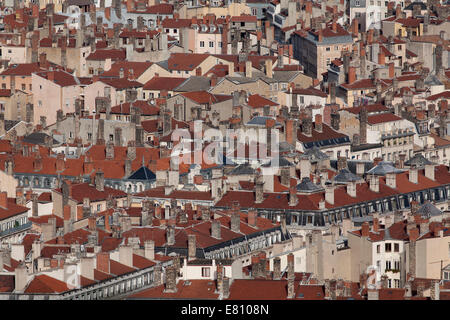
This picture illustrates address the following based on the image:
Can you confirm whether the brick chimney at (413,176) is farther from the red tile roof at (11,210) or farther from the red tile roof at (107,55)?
the red tile roof at (107,55)

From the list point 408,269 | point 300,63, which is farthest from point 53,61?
point 408,269

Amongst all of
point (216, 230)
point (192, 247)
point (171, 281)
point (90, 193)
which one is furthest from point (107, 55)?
point (171, 281)

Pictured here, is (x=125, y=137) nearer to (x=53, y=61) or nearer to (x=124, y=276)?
(x=53, y=61)

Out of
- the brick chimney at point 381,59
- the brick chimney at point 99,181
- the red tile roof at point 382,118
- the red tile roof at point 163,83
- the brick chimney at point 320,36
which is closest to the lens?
the brick chimney at point 99,181

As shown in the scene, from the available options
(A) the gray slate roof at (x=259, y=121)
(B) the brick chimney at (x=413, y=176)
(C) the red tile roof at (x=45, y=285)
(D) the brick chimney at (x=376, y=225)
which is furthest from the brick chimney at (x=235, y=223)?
(A) the gray slate roof at (x=259, y=121)

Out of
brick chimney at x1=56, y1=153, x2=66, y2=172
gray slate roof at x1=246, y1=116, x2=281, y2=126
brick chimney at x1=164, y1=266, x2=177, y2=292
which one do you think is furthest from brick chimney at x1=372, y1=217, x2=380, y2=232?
gray slate roof at x1=246, y1=116, x2=281, y2=126

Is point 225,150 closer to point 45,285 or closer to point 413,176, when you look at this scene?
point 413,176

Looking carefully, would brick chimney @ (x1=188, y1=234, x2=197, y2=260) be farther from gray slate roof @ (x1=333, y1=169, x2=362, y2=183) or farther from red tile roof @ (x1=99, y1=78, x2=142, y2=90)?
red tile roof @ (x1=99, y1=78, x2=142, y2=90)

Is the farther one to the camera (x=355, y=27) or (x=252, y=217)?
(x=355, y=27)

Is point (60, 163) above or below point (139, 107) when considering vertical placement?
below
